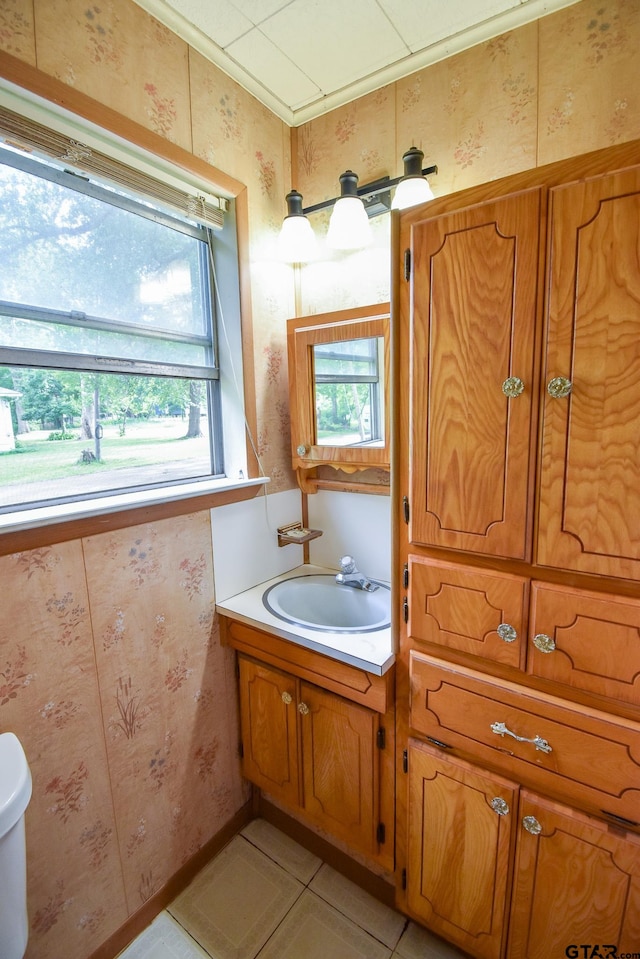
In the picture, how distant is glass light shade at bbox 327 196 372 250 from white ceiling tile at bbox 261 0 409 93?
1.33 ft

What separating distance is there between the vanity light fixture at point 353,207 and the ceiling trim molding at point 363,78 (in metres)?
0.25

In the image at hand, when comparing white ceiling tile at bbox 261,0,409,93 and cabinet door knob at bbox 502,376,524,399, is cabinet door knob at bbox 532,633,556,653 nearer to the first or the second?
cabinet door knob at bbox 502,376,524,399

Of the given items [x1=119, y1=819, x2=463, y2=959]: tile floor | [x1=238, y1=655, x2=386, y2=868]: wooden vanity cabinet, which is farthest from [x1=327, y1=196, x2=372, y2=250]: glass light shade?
[x1=119, y1=819, x2=463, y2=959]: tile floor

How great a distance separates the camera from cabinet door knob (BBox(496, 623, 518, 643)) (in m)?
0.93

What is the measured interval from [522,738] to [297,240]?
1601 millimetres

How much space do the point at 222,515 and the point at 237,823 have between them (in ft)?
3.86

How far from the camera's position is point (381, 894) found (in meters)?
1.39

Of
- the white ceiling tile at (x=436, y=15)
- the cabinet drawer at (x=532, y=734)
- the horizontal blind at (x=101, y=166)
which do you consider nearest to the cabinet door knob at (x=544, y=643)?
the cabinet drawer at (x=532, y=734)

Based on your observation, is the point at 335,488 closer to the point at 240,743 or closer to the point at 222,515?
the point at 222,515

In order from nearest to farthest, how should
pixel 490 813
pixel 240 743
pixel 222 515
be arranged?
pixel 490 813 → pixel 222 515 → pixel 240 743

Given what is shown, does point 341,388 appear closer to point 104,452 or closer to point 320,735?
point 104,452

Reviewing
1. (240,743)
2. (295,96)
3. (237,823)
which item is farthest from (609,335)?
(237,823)

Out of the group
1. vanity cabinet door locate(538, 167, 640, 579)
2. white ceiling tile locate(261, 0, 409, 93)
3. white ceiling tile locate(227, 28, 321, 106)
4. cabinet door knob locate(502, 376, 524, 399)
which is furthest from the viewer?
white ceiling tile locate(227, 28, 321, 106)

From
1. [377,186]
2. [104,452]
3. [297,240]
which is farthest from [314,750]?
[377,186]
